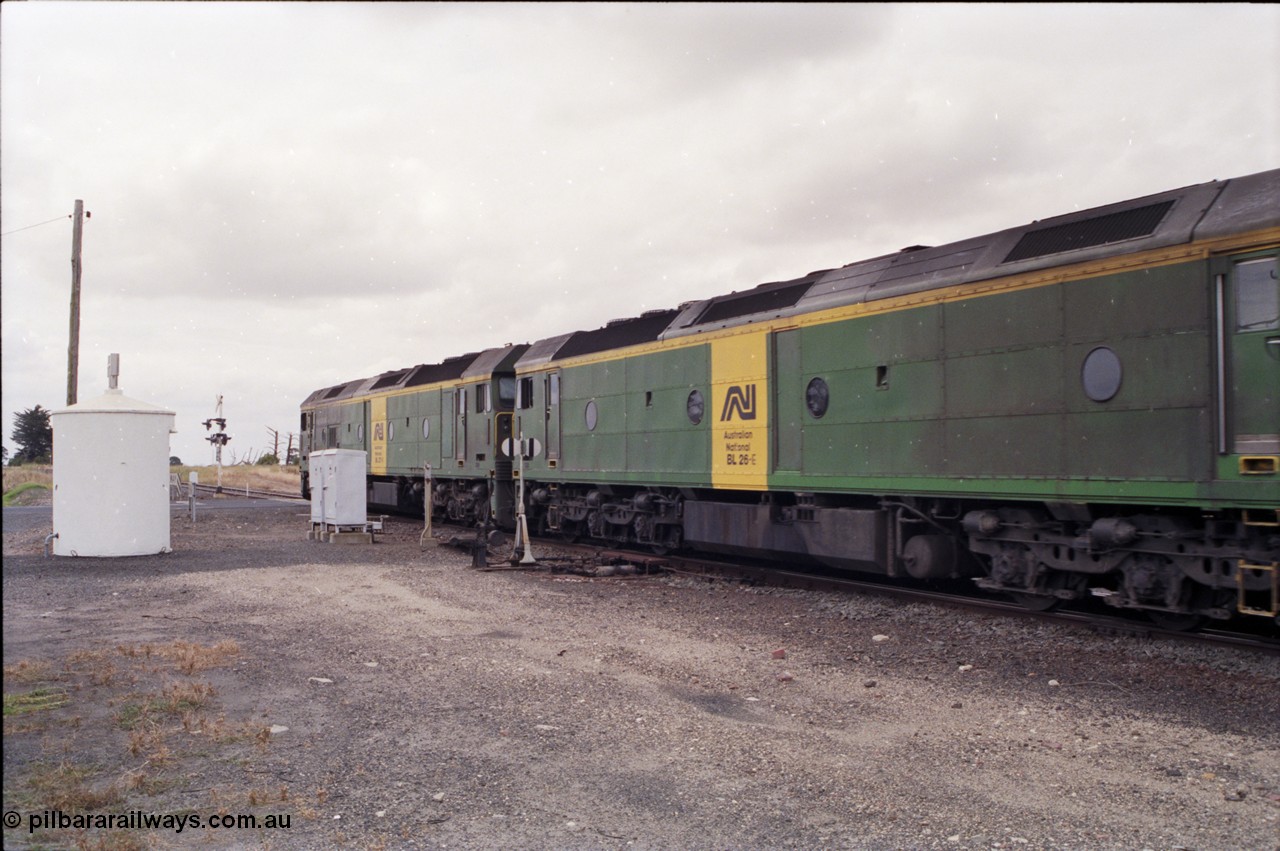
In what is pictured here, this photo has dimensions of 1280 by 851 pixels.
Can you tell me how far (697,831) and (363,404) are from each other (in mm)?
30472

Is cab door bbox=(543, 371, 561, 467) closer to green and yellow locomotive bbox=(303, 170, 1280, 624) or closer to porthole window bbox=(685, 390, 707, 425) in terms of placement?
green and yellow locomotive bbox=(303, 170, 1280, 624)

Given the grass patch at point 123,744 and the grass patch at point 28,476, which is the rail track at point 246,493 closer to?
the grass patch at point 28,476

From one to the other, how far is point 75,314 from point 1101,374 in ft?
80.8

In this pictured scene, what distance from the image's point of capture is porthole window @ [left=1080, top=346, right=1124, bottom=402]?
31.6 ft

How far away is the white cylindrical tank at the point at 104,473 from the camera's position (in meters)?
18.4

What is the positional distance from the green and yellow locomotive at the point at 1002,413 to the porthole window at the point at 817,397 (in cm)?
3

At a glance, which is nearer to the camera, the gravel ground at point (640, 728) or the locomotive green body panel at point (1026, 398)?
the gravel ground at point (640, 728)

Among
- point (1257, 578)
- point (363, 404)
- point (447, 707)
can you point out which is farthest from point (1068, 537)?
point (363, 404)

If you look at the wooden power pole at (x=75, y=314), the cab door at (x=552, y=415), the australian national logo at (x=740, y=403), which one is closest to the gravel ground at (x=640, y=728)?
the australian national logo at (x=740, y=403)

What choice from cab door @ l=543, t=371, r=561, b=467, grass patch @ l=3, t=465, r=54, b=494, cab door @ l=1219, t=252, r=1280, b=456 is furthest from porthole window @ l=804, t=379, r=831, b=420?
grass patch @ l=3, t=465, r=54, b=494

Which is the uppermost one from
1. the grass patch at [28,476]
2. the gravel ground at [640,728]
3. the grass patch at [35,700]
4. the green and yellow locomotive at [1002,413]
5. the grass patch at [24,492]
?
the green and yellow locomotive at [1002,413]

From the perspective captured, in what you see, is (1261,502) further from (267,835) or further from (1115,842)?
(267,835)

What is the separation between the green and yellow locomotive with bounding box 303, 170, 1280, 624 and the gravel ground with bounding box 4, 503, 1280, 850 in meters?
0.96

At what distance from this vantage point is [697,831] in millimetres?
5137
